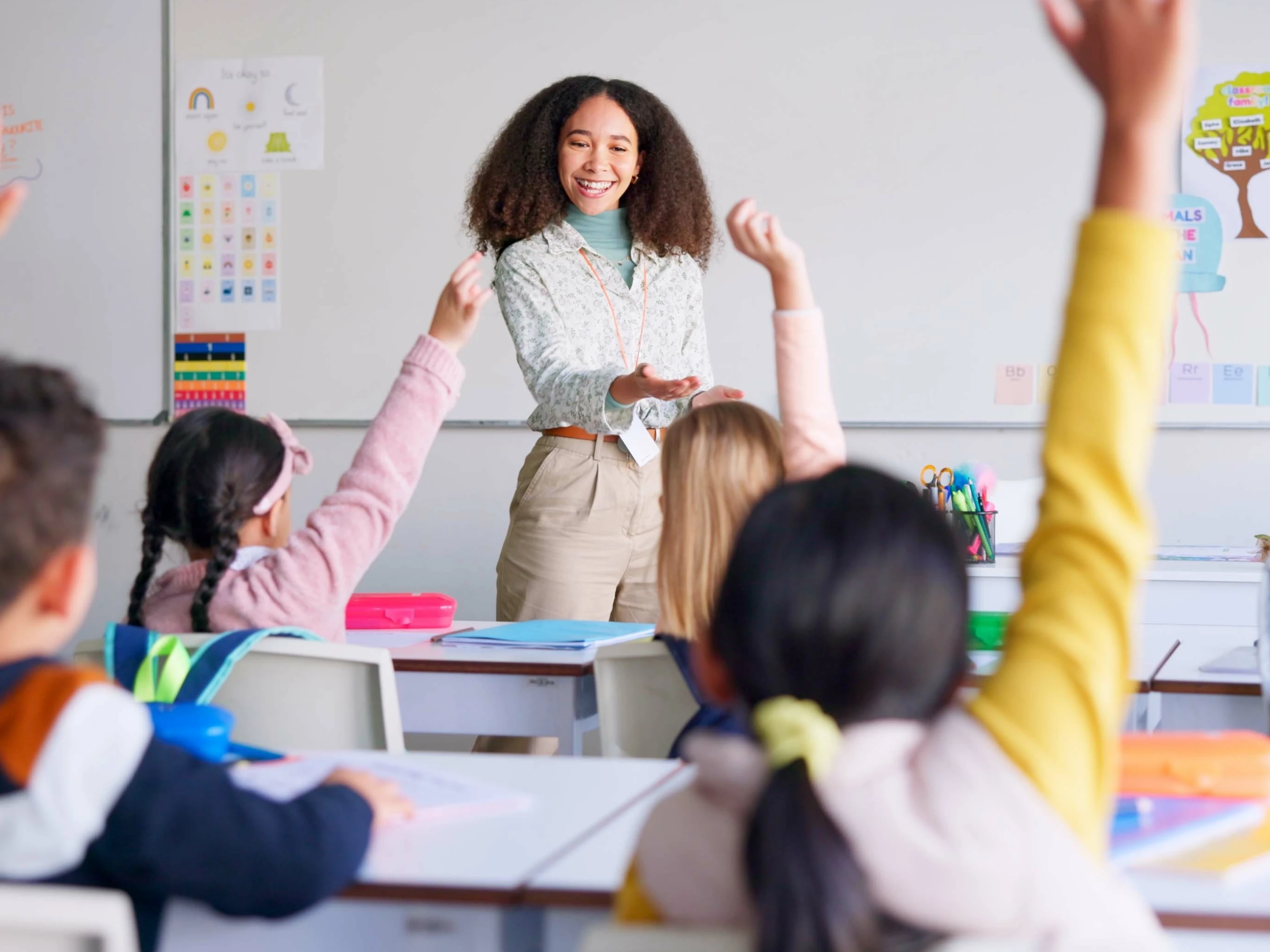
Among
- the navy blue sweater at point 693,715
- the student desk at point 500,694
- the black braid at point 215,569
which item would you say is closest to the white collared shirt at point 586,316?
the student desk at point 500,694

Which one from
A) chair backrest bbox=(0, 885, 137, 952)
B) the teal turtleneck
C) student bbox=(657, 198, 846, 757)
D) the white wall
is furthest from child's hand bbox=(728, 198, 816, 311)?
the white wall

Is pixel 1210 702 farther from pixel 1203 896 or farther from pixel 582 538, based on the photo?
pixel 582 538

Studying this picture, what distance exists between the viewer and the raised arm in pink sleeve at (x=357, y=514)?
180 cm

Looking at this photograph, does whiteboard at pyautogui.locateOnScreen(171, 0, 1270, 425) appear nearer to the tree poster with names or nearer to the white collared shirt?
the tree poster with names

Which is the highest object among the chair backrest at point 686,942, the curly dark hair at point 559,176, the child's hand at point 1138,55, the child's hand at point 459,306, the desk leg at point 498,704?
the curly dark hair at point 559,176

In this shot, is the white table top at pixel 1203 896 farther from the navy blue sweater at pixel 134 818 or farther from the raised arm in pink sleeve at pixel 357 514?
the raised arm in pink sleeve at pixel 357 514

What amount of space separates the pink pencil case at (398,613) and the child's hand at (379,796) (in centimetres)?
141

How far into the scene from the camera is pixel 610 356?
9.40ft

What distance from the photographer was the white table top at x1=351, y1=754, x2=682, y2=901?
0.96m

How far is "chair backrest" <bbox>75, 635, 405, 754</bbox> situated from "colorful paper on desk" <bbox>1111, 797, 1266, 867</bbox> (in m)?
0.92

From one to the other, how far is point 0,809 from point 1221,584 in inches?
104

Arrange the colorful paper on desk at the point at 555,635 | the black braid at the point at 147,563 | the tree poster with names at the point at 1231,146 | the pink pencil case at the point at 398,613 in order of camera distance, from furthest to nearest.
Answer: the tree poster with names at the point at 1231,146
the pink pencil case at the point at 398,613
the colorful paper on desk at the point at 555,635
the black braid at the point at 147,563

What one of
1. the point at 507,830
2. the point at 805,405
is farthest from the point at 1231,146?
the point at 507,830

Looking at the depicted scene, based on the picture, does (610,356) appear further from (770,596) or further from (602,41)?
(770,596)
